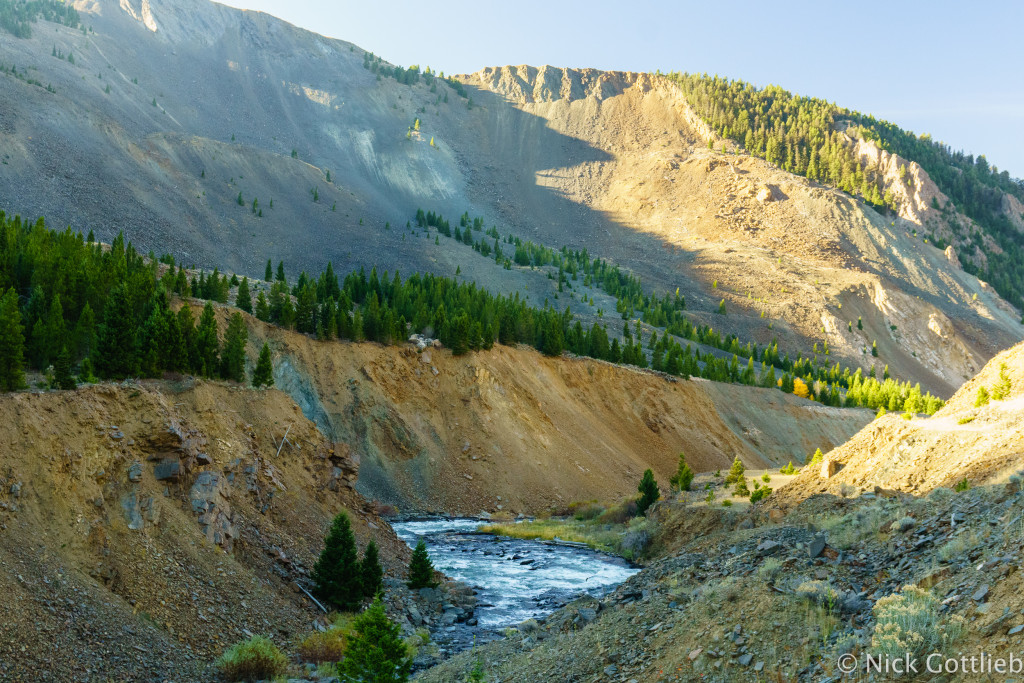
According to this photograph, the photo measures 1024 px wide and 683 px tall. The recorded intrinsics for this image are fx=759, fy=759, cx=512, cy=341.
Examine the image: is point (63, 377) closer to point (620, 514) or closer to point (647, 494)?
point (647, 494)

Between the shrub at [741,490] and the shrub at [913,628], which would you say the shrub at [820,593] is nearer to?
the shrub at [913,628]

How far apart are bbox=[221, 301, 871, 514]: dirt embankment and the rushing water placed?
7902 millimetres

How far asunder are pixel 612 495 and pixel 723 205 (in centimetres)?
14133

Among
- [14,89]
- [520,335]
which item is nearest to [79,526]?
[520,335]

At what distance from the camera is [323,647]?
20.5 metres

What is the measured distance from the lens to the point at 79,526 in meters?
19.0

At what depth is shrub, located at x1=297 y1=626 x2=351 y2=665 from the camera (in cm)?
2016

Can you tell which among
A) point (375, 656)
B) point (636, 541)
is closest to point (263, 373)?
point (636, 541)

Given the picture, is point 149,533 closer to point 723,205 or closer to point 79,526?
point 79,526

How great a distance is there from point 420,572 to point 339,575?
5144 mm

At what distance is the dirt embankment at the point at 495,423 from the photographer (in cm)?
5675

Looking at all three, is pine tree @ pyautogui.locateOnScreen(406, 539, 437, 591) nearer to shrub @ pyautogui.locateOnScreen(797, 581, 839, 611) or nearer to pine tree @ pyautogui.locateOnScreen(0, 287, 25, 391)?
pine tree @ pyautogui.locateOnScreen(0, 287, 25, 391)

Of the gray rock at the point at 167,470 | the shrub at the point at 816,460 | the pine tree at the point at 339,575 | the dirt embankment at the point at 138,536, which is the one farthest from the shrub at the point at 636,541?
the gray rock at the point at 167,470

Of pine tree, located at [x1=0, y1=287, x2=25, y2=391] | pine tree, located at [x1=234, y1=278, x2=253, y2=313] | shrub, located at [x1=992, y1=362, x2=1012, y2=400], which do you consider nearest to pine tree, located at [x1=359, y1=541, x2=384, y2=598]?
pine tree, located at [x1=0, y1=287, x2=25, y2=391]
